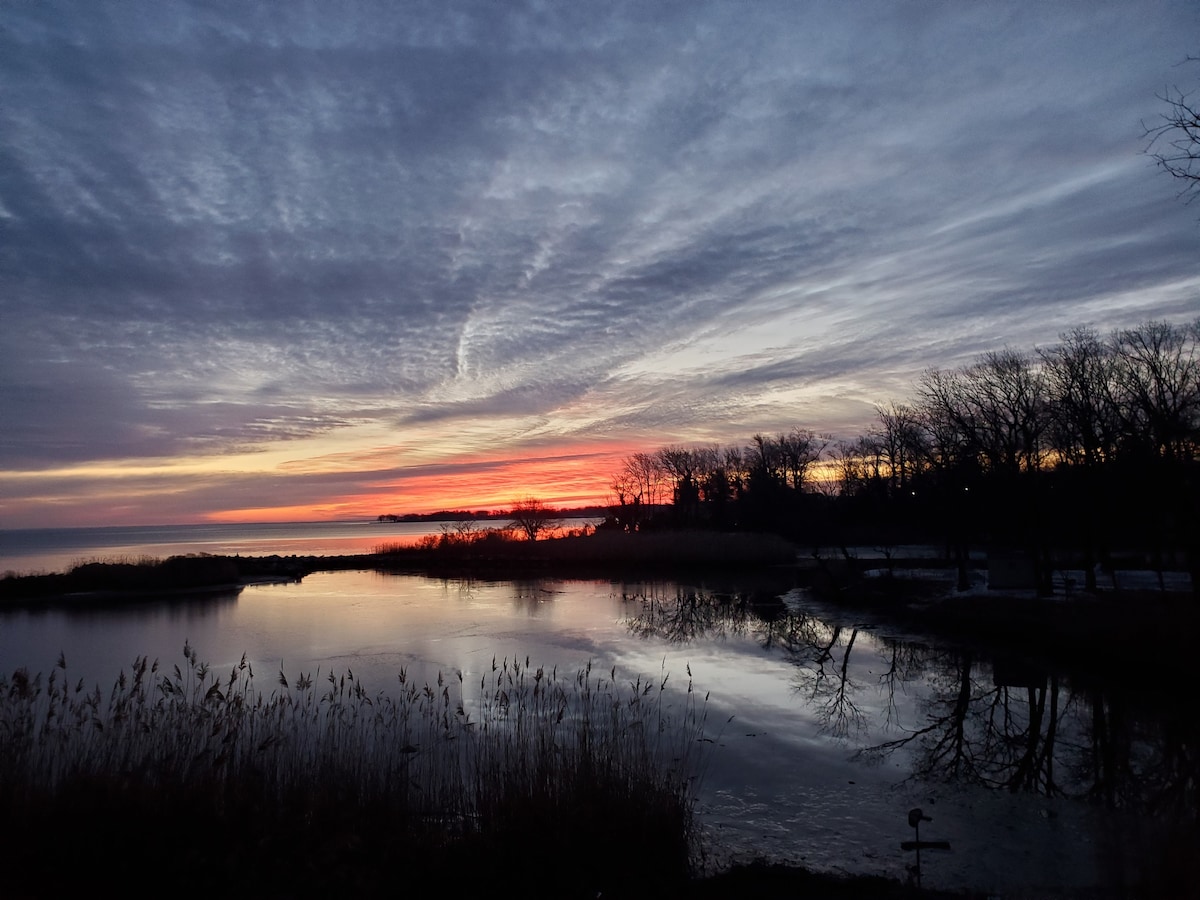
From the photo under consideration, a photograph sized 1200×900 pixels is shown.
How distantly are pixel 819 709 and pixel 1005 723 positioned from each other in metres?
2.55

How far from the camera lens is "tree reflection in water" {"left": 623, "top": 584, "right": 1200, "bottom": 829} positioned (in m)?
8.12

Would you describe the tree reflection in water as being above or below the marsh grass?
below

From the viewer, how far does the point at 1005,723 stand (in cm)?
1067

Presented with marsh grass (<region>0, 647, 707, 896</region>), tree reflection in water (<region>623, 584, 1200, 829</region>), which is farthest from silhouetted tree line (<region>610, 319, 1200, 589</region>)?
marsh grass (<region>0, 647, 707, 896</region>)

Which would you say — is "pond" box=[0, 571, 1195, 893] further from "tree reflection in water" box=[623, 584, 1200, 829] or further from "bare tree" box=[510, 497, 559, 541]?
"bare tree" box=[510, 497, 559, 541]

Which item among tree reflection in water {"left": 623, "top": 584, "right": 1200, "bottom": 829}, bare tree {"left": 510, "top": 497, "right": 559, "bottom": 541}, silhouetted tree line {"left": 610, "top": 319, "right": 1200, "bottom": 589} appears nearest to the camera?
tree reflection in water {"left": 623, "top": 584, "right": 1200, "bottom": 829}

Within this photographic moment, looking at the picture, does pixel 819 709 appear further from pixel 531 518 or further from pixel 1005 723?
pixel 531 518

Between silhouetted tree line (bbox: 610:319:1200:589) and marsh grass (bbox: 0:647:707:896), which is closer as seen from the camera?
marsh grass (bbox: 0:647:707:896)

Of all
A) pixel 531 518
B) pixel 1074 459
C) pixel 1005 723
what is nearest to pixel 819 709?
pixel 1005 723

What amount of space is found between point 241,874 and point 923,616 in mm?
18561

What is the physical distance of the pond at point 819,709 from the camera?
6.50 meters

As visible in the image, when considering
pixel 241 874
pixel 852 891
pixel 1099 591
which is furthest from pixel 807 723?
pixel 1099 591

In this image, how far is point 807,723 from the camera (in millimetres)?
10516

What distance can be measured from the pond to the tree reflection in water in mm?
47
